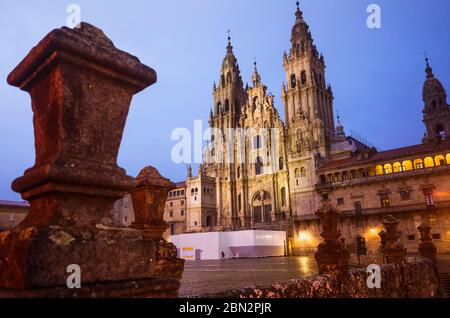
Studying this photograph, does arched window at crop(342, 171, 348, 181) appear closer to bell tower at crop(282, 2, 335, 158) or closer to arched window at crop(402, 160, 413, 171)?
bell tower at crop(282, 2, 335, 158)

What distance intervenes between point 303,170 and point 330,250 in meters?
38.3

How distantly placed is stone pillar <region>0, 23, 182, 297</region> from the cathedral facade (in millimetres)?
37866

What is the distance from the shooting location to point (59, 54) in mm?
2004

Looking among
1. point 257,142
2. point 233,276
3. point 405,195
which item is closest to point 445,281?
point 233,276

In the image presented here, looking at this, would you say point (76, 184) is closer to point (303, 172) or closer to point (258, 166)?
point (303, 172)

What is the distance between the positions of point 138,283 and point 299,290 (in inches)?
97.6

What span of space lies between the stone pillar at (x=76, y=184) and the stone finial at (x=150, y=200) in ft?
10.1

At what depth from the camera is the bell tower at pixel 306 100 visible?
4653 cm

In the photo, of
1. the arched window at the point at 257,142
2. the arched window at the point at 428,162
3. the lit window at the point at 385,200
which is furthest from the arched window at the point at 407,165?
the arched window at the point at 257,142

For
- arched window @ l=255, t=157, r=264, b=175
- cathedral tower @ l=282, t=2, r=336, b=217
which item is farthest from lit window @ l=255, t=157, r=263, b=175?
cathedral tower @ l=282, t=2, r=336, b=217
